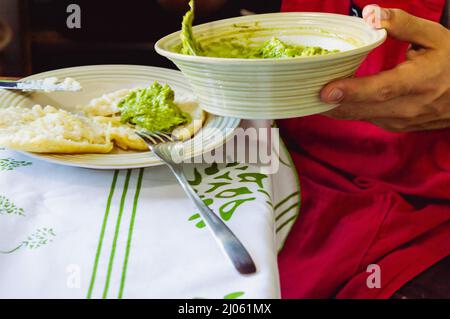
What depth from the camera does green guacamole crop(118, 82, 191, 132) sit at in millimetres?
895

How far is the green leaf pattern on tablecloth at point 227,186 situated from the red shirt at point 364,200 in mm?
188

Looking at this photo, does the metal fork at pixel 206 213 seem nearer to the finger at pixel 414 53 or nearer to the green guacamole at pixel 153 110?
the green guacamole at pixel 153 110

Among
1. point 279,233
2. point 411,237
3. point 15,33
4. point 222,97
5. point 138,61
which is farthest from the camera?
point 138,61

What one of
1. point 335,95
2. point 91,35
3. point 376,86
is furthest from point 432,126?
point 91,35

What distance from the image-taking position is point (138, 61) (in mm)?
1564

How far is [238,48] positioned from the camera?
0.84 meters

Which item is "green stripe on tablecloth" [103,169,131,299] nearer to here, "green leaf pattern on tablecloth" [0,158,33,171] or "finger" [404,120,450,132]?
"green leaf pattern on tablecloth" [0,158,33,171]

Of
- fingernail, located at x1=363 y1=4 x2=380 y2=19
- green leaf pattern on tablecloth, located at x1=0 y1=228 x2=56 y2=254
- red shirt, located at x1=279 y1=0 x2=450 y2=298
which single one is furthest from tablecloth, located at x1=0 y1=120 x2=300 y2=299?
fingernail, located at x1=363 y1=4 x2=380 y2=19

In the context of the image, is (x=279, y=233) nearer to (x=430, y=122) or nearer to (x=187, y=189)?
(x=187, y=189)

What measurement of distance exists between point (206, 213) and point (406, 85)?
1.25ft

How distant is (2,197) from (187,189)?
0.24 metres

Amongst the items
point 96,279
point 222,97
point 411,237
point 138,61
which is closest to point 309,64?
point 222,97

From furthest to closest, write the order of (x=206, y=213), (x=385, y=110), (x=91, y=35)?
1. (x=91, y=35)
2. (x=385, y=110)
3. (x=206, y=213)

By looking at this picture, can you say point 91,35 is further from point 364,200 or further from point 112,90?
point 364,200
